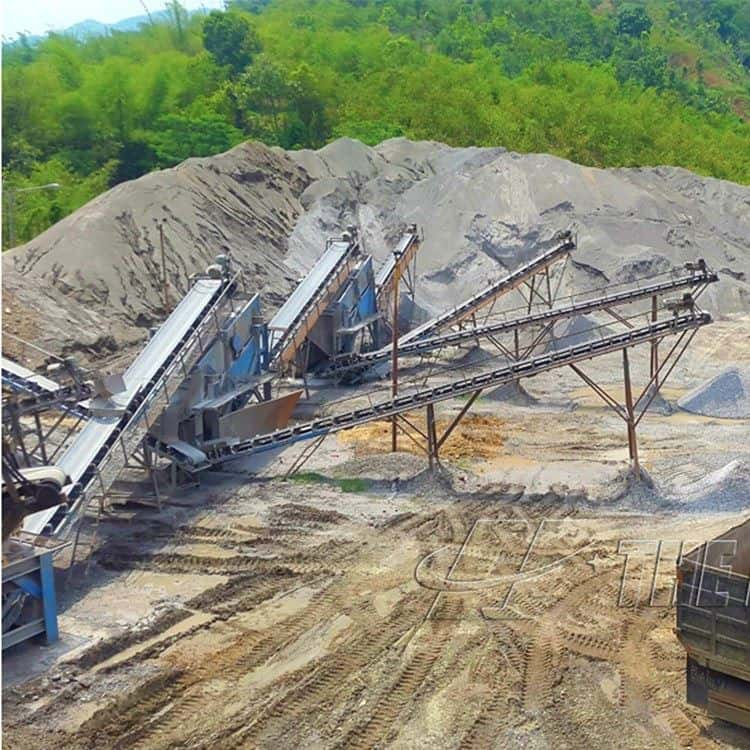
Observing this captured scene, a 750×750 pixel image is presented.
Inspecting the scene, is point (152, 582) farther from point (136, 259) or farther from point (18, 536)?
point (136, 259)

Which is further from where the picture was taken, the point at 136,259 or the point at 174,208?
the point at 174,208

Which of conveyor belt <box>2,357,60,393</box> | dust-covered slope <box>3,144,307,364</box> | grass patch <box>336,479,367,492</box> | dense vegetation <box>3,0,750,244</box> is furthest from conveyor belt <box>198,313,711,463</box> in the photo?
dense vegetation <box>3,0,750,244</box>

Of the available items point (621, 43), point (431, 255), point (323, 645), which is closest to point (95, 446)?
point (323, 645)

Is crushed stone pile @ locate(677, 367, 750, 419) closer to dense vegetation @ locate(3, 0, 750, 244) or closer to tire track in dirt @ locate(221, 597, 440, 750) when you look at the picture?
tire track in dirt @ locate(221, 597, 440, 750)

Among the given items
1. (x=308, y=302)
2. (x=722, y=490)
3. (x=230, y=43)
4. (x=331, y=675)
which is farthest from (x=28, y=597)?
(x=230, y=43)

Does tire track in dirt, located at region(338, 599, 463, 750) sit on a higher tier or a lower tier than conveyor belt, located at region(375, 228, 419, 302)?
lower

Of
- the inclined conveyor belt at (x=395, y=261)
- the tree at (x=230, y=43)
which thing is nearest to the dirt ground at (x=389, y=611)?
the inclined conveyor belt at (x=395, y=261)
